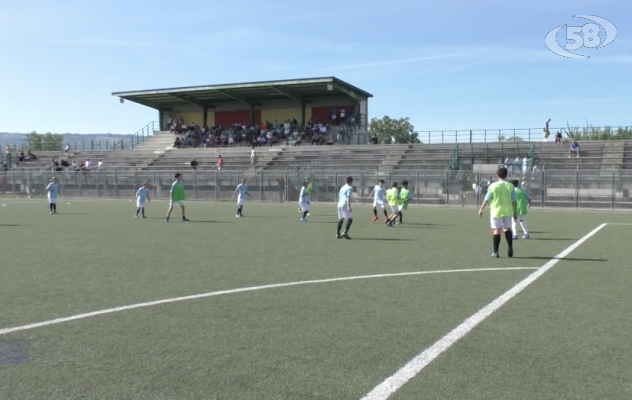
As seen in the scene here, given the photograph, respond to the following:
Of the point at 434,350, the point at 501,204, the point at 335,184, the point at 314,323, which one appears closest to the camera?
the point at 434,350

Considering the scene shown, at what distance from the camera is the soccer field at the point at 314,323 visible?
462 cm

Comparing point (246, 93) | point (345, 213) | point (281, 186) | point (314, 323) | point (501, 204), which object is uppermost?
point (246, 93)

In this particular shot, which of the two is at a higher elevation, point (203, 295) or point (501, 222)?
point (501, 222)

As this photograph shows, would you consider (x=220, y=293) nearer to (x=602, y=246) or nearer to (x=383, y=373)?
(x=383, y=373)

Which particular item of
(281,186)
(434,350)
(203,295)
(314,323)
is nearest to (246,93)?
(281,186)

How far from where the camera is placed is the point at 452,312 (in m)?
7.01

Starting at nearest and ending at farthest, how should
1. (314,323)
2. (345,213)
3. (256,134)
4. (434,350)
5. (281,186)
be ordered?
(434,350)
(314,323)
(345,213)
(281,186)
(256,134)

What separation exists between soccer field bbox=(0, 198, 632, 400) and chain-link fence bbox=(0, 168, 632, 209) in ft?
68.3

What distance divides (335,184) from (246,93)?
18058mm

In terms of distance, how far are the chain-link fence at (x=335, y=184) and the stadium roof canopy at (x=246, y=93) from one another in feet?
35.0

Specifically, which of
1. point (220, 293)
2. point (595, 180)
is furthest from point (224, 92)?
point (220, 293)

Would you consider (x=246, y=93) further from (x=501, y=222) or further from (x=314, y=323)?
(x=314, y=323)

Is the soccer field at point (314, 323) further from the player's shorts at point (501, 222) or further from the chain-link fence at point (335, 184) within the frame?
the chain-link fence at point (335, 184)

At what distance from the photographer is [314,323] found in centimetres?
650
